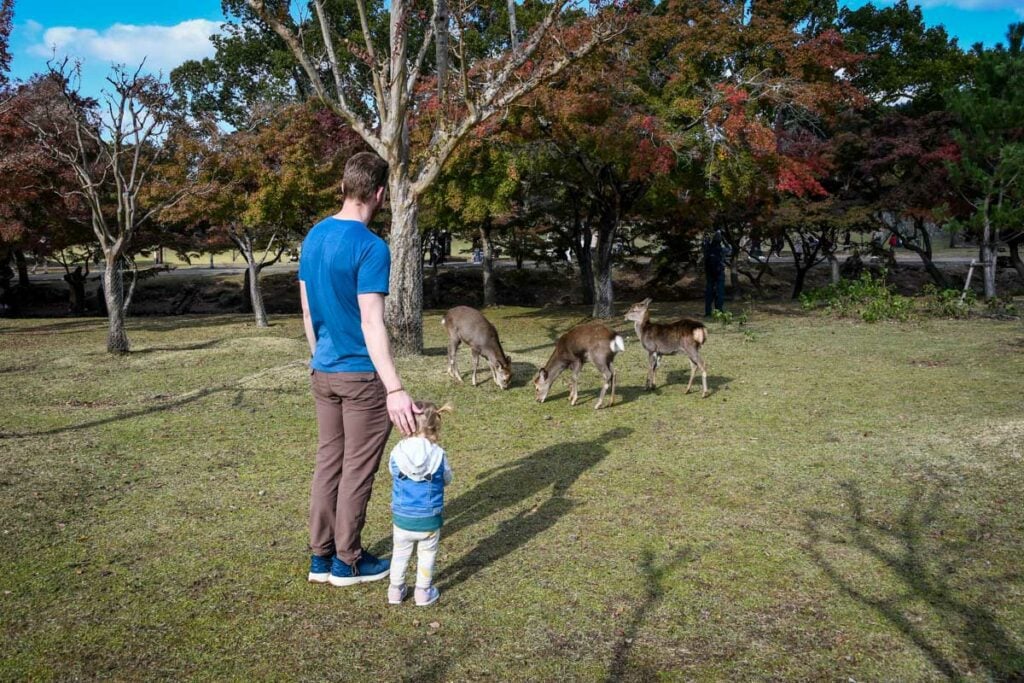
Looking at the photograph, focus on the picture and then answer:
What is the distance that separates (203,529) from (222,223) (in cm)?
1636

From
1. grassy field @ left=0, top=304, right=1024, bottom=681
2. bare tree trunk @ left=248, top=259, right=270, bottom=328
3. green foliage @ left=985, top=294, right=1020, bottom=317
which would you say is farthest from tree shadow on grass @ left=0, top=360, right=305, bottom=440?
green foliage @ left=985, top=294, right=1020, bottom=317

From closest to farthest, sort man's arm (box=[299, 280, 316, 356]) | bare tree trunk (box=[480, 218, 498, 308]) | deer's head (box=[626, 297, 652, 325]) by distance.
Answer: man's arm (box=[299, 280, 316, 356]) < deer's head (box=[626, 297, 652, 325]) < bare tree trunk (box=[480, 218, 498, 308])

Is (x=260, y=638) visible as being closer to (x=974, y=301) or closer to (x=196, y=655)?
(x=196, y=655)

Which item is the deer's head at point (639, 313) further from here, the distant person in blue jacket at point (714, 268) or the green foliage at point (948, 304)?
the green foliage at point (948, 304)

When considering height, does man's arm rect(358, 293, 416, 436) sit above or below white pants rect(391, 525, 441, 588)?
above

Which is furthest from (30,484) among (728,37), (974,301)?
(974,301)

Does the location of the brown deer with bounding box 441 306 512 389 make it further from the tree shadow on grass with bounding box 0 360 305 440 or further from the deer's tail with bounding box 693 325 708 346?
the deer's tail with bounding box 693 325 708 346

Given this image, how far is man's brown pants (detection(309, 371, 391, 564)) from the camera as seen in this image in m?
4.23

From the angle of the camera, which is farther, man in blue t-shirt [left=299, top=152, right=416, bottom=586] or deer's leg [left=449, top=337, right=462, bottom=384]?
deer's leg [left=449, top=337, right=462, bottom=384]

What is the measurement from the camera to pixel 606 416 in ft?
30.2

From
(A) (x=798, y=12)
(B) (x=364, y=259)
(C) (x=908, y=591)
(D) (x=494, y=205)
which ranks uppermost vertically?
(A) (x=798, y=12)

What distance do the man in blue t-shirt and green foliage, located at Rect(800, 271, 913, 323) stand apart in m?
15.8

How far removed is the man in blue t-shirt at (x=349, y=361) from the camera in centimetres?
402

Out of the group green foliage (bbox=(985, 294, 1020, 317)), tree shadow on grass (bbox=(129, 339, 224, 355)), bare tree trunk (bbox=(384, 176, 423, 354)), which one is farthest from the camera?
green foliage (bbox=(985, 294, 1020, 317))
